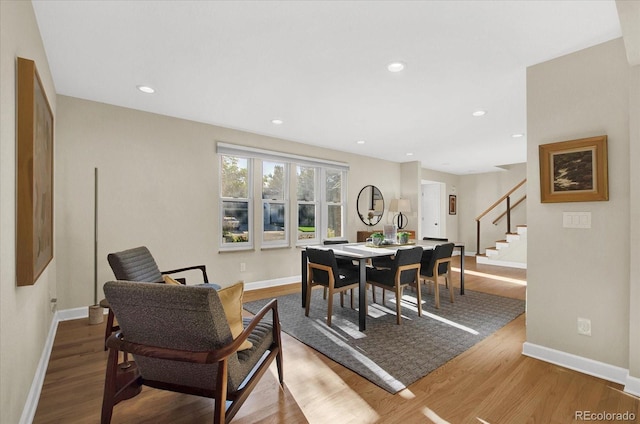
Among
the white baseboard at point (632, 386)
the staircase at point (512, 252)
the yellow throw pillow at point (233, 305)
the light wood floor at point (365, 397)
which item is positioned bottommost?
the light wood floor at point (365, 397)

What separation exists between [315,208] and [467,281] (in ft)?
9.81

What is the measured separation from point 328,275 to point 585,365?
2.14m

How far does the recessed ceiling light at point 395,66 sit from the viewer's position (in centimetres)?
260

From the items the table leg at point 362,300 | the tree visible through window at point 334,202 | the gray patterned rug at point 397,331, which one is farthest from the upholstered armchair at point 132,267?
the tree visible through window at point 334,202

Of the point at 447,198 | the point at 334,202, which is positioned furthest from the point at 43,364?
the point at 447,198

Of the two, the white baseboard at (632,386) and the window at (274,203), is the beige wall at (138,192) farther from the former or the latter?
the white baseboard at (632,386)

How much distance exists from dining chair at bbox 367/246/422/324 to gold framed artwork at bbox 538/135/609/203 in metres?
1.29

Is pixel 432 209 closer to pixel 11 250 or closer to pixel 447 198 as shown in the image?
pixel 447 198

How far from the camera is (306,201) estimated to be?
220 inches

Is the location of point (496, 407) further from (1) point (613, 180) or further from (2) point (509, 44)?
(2) point (509, 44)

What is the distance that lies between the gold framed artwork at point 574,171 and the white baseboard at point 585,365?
A: 1174 millimetres

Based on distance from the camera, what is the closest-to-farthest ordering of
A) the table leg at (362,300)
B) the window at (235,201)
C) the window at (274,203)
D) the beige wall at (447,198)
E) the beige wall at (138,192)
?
the table leg at (362,300)
the beige wall at (138,192)
the window at (235,201)
the window at (274,203)
the beige wall at (447,198)

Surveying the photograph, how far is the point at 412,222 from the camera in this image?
287 inches

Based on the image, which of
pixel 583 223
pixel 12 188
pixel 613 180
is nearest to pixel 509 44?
pixel 613 180
